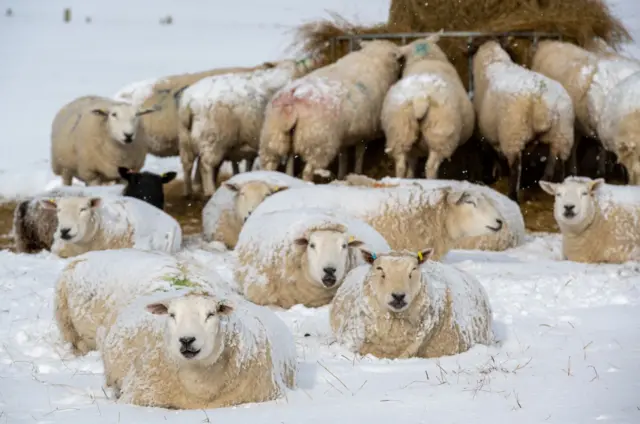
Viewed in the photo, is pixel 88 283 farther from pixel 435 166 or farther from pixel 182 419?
pixel 435 166

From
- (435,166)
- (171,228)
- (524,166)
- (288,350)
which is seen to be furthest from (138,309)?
(524,166)

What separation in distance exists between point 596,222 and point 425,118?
355 centimetres

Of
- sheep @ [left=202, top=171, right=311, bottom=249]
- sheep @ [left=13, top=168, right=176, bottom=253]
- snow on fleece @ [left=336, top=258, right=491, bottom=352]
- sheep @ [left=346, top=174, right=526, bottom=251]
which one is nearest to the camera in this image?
snow on fleece @ [left=336, top=258, right=491, bottom=352]

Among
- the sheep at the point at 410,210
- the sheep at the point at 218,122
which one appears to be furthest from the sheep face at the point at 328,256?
the sheep at the point at 218,122

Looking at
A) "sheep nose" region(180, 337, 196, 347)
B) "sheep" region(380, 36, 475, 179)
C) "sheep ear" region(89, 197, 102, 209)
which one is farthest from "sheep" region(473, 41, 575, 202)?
"sheep nose" region(180, 337, 196, 347)

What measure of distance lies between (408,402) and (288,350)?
32.2 inches

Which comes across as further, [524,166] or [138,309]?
[524,166]

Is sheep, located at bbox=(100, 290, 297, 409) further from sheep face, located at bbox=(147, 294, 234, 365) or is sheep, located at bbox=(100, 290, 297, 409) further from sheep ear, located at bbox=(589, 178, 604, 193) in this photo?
sheep ear, located at bbox=(589, 178, 604, 193)

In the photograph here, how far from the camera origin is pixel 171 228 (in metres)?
10.8

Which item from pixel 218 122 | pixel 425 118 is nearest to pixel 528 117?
pixel 425 118

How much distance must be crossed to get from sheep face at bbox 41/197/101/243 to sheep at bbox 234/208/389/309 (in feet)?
5.78

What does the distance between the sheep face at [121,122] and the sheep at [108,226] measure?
98.3 inches

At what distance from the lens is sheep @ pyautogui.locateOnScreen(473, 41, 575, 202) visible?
13359 mm

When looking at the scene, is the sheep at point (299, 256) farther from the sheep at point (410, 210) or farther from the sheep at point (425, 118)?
the sheep at point (425, 118)
